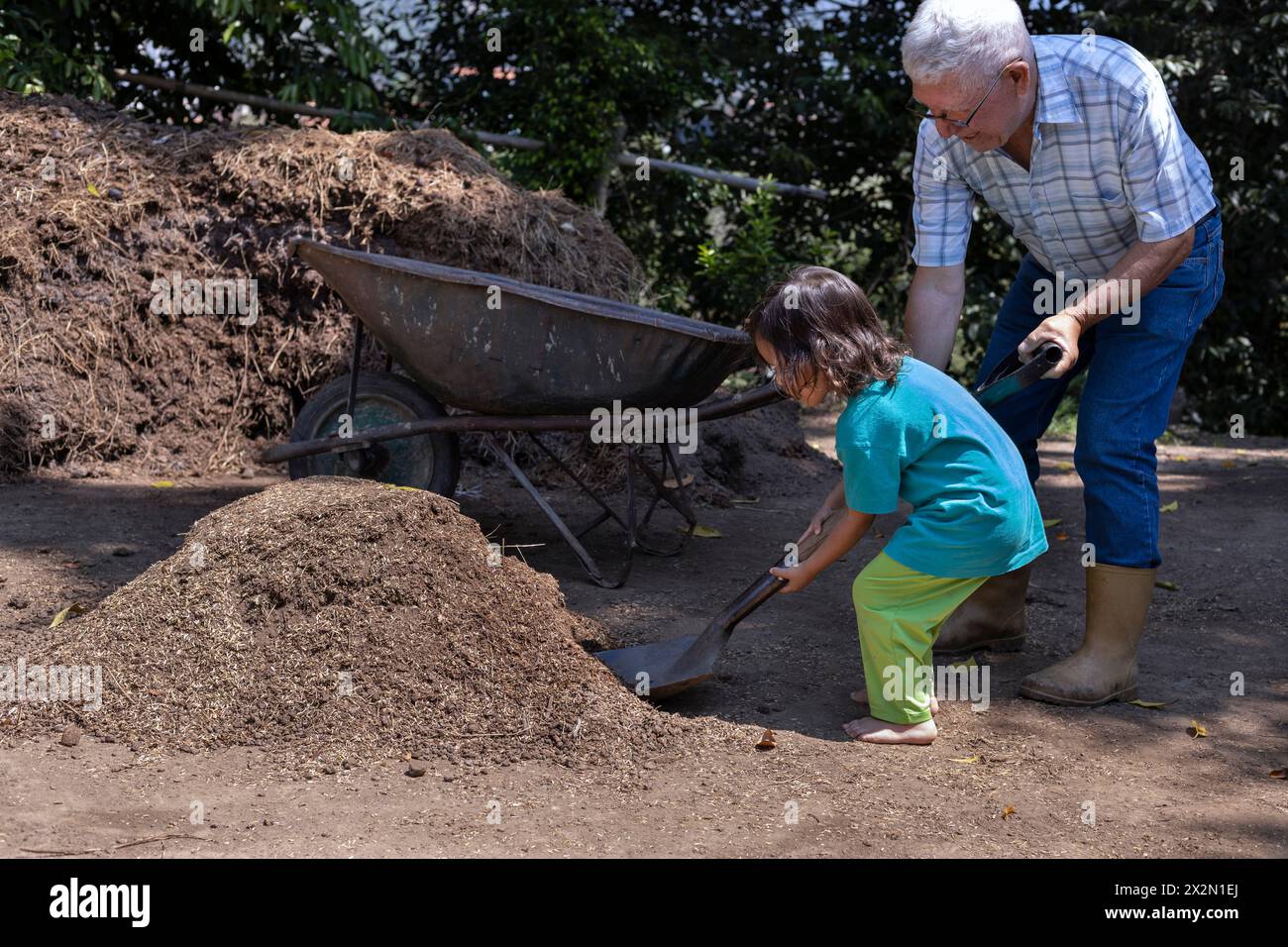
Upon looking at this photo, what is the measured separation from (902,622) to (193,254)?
157 inches

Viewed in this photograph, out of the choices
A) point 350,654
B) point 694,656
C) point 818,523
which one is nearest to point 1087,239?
point 818,523

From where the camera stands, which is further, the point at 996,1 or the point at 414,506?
the point at 414,506

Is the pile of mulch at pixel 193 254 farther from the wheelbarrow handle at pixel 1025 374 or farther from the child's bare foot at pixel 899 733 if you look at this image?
the child's bare foot at pixel 899 733

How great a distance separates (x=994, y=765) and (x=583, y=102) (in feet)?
18.5

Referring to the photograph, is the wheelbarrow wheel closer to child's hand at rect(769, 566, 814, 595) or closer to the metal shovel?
the metal shovel

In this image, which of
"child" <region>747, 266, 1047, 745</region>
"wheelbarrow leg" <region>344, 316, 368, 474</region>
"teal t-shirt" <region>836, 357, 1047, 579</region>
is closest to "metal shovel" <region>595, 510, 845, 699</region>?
"child" <region>747, 266, 1047, 745</region>

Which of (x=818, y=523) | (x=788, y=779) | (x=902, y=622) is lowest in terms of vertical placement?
(x=788, y=779)

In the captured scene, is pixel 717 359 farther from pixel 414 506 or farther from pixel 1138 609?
pixel 1138 609

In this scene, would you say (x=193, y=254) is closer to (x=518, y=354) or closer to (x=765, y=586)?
(x=518, y=354)

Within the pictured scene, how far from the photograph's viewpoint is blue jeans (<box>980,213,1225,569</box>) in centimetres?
289

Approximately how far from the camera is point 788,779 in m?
2.57

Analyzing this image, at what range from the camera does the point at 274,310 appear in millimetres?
5691

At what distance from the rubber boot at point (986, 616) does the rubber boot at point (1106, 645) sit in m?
0.37

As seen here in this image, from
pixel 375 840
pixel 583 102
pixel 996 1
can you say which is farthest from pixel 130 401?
pixel 996 1
